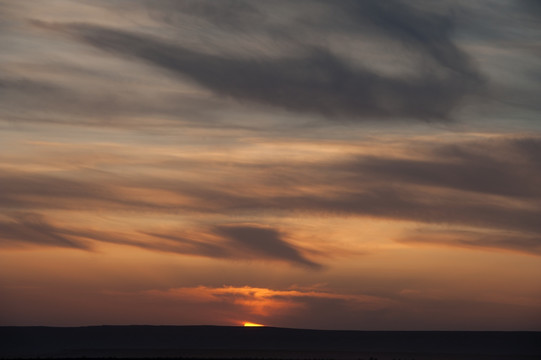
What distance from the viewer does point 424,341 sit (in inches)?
7869

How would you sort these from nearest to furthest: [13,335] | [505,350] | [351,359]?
[351,359], [505,350], [13,335]

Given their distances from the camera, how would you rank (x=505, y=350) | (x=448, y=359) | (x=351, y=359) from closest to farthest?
(x=351, y=359) → (x=448, y=359) → (x=505, y=350)

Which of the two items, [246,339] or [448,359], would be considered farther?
[246,339]

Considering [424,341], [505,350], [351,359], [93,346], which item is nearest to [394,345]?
[424,341]

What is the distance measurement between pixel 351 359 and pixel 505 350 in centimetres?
6629

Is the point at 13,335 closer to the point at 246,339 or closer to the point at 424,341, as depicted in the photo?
the point at 246,339

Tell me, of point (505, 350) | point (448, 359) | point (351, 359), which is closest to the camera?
point (351, 359)

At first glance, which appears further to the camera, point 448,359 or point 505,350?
point 505,350

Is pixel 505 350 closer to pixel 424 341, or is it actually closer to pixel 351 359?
pixel 424 341

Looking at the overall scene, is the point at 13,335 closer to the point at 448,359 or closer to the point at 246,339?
the point at 246,339

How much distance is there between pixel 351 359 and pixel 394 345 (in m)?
80.3

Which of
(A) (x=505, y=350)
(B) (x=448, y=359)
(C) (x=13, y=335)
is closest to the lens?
(B) (x=448, y=359)

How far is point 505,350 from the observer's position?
6821 inches

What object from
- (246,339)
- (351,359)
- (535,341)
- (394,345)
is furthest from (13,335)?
(535,341)
